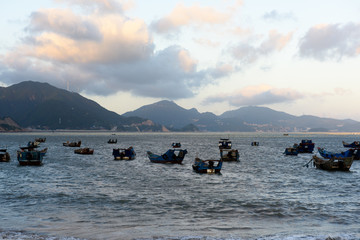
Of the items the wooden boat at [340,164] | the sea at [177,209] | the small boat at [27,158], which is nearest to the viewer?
the sea at [177,209]

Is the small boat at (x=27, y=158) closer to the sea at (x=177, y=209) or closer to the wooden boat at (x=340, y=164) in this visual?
the sea at (x=177, y=209)

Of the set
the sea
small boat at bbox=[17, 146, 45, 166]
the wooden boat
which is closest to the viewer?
the sea

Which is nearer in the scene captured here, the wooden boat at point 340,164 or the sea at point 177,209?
the sea at point 177,209

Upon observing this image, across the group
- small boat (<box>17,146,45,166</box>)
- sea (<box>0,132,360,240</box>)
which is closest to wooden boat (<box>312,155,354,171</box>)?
sea (<box>0,132,360,240</box>)

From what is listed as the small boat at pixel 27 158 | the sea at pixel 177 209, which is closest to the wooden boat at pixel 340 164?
the sea at pixel 177 209

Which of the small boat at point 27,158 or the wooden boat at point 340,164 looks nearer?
the wooden boat at point 340,164

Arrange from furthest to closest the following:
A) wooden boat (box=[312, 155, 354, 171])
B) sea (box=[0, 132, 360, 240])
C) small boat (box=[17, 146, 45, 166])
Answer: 1. small boat (box=[17, 146, 45, 166])
2. wooden boat (box=[312, 155, 354, 171])
3. sea (box=[0, 132, 360, 240])

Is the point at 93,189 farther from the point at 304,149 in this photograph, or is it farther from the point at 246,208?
the point at 304,149

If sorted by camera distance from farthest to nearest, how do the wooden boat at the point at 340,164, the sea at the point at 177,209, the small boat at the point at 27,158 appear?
the small boat at the point at 27,158 → the wooden boat at the point at 340,164 → the sea at the point at 177,209

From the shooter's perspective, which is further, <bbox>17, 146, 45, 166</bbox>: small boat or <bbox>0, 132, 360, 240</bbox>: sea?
<bbox>17, 146, 45, 166</bbox>: small boat

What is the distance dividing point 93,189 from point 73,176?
1203 centimetres

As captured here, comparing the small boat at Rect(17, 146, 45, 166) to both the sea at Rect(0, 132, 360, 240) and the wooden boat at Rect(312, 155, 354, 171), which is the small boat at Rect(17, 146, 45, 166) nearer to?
the sea at Rect(0, 132, 360, 240)

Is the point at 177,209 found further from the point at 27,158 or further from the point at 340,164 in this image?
the point at 27,158

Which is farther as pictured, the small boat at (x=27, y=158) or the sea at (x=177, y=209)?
the small boat at (x=27, y=158)
